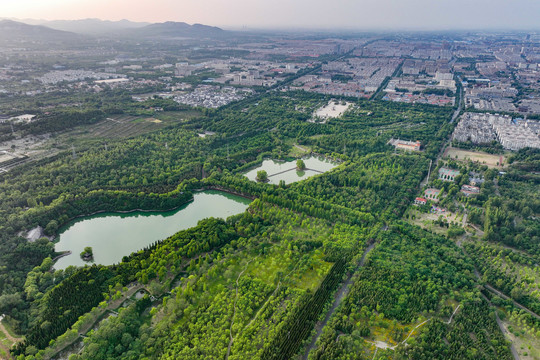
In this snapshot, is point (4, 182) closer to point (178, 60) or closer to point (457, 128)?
point (457, 128)

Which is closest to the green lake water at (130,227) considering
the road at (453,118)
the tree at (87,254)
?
the tree at (87,254)

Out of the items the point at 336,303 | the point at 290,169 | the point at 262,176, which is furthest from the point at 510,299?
the point at 290,169

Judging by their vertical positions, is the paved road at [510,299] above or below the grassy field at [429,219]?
below

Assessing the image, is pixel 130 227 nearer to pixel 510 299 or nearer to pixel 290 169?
pixel 290 169

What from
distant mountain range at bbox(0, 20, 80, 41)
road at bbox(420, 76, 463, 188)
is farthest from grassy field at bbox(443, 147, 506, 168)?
distant mountain range at bbox(0, 20, 80, 41)

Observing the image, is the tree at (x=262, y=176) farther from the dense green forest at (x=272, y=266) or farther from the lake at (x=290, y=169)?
the dense green forest at (x=272, y=266)

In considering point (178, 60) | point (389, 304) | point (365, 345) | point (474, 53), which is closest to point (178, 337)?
point (365, 345)

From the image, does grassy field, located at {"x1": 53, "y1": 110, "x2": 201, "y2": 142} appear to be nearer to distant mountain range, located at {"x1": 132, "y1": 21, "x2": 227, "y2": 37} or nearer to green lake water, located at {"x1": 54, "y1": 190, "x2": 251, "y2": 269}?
green lake water, located at {"x1": 54, "y1": 190, "x2": 251, "y2": 269}
